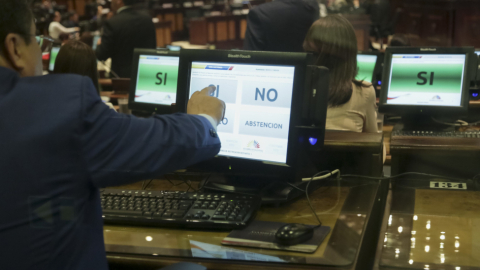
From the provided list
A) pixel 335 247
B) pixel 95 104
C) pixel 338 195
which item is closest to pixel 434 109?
pixel 338 195

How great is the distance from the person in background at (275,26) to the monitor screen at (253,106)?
156 cm

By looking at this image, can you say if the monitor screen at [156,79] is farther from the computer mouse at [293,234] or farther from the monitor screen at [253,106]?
the computer mouse at [293,234]

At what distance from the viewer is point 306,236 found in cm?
111

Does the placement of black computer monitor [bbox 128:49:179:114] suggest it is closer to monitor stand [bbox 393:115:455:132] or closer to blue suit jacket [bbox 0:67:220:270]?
monitor stand [bbox 393:115:455:132]

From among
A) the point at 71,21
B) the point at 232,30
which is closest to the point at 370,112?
the point at 71,21

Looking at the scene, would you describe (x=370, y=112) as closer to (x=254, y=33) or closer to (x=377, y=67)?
(x=254, y=33)

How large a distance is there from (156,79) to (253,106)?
61.7 inches

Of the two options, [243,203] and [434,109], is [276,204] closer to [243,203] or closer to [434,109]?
[243,203]

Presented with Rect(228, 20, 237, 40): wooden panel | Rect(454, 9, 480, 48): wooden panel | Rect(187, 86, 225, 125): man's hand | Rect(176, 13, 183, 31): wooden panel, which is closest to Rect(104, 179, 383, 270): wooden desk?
Rect(187, 86, 225, 125): man's hand

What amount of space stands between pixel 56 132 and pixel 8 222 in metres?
0.18

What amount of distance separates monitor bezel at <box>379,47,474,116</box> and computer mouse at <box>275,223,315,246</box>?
5.93 feet

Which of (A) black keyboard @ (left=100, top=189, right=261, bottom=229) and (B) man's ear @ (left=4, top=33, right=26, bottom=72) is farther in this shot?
(A) black keyboard @ (left=100, top=189, right=261, bottom=229)

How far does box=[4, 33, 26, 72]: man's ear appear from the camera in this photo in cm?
86

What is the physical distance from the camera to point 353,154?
1627 millimetres
